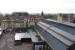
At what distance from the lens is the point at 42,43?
27406 mm

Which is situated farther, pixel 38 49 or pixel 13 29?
pixel 13 29

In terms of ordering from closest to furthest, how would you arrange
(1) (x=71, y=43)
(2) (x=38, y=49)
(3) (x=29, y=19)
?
(1) (x=71, y=43)
(2) (x=38, y=49)
(3) (x=29, y=19)

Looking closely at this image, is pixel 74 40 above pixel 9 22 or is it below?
above

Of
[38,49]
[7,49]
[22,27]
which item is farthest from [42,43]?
[22,27]

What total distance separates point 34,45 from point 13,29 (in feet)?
90.7

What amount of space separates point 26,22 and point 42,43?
97.0 feet

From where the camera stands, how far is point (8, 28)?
182 feet

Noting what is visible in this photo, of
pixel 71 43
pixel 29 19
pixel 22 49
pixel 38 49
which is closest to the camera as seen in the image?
pixel 71 43

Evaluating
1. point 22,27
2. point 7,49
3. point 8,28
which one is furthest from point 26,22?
point 7,49

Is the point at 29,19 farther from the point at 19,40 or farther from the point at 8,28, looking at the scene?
the point at 19,40

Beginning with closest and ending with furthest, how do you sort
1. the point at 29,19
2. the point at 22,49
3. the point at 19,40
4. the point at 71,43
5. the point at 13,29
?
the point at 71,43 < the point at 22,49 < the point at 19,40 < the point at 13,29 < the point at 29,19

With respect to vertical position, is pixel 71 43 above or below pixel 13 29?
above

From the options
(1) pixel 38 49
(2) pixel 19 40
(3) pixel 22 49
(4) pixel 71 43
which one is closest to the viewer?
(4) pixel 71 43

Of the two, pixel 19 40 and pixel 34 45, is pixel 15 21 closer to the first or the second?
pixel 19 40
